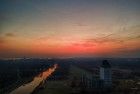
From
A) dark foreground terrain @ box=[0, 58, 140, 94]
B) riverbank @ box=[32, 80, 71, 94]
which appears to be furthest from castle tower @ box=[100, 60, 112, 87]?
riverbank @ box=[32, 80, 71, 94]

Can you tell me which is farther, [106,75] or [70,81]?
[70,81]

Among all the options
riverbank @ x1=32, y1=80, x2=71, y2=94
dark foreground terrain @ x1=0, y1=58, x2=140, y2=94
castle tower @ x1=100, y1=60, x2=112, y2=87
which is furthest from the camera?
castle tower @ x1=100, y1=60, x2=112, y2=87

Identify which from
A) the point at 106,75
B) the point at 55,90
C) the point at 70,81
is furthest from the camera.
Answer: the point at 70,81

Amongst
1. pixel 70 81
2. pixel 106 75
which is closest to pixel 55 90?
pixel 106 75

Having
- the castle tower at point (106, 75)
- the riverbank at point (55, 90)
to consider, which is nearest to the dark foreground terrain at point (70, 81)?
the riverbank at point (55, 90)

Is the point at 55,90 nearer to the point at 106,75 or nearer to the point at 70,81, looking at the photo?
the point at 106,75

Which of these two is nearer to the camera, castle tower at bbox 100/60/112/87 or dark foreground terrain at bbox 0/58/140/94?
dark foreground terrain at bbox 0/58/140/94

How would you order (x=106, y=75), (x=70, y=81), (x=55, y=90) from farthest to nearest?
(x=70, y=81)
(x=106, y=75)
(x=55, y=90)

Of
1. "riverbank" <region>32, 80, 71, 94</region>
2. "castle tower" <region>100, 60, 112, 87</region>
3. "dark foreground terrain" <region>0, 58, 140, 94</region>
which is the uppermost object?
"castle tower" <region>100, 60, 112, 87</region>

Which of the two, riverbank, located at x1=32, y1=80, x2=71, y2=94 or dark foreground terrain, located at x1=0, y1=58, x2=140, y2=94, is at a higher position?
dark foreground terrain, located at x1=0, y1=58, x2=140, y2=94

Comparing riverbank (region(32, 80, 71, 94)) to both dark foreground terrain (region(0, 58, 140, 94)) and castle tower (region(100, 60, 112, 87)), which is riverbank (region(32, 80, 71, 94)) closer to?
dark foreground terrain (region(0, 58, 140, 94))

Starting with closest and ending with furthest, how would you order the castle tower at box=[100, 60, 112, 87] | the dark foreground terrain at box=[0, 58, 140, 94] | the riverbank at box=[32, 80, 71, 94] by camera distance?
the riverbank at box=[32, 80, 71, 94], the dark foreground terrain at box=[0, 58, 140, 94], the castle tower at box=[100, 60, 112, 87]
